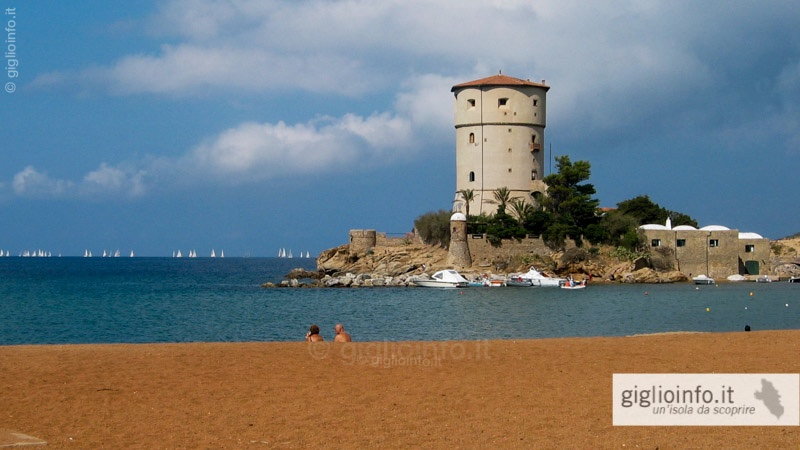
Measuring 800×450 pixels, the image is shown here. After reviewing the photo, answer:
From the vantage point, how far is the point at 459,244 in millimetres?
51719

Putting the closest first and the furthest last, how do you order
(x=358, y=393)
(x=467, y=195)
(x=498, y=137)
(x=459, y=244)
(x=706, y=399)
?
(x=706, y=399), (x=358, y=393), (x=459, y=244), (x=498, y=137), (x=467, y=195)

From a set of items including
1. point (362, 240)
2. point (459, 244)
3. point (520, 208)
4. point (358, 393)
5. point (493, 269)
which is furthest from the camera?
point (362, 240)

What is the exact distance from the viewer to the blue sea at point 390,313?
24328mm

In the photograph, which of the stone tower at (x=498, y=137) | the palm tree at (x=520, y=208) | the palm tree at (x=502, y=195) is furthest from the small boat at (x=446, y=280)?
the stone tower at (x=498, y=137)

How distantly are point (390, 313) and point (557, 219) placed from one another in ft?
80.9

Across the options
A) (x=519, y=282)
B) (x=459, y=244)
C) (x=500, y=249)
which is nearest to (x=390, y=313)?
(x=519, y=282)

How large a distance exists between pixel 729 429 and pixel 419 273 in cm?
4374

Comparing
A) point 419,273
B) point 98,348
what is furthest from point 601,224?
point 98,348

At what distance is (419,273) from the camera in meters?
52.2

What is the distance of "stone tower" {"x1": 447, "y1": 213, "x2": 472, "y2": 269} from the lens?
51.4 meters

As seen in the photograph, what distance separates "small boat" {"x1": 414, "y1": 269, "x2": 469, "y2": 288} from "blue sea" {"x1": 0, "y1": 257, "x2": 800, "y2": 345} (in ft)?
4.04

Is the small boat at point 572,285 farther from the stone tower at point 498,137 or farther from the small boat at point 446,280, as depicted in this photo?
the stone tower at point 498,137

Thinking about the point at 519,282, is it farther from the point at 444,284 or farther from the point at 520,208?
the point at 520,208

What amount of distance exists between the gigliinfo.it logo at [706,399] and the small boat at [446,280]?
3620cm
